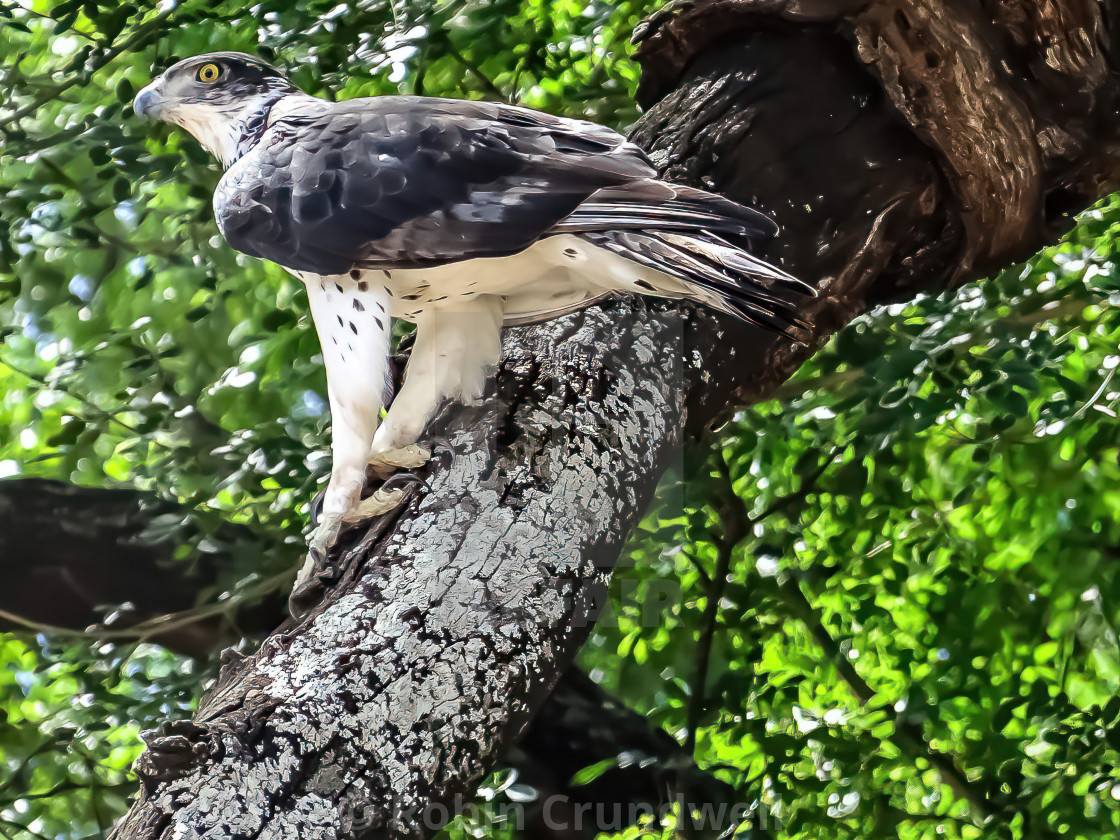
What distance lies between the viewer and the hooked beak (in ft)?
8.39

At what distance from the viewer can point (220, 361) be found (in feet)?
11.7

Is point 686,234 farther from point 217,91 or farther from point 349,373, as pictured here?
point 217,91

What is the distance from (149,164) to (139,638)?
1.47 m

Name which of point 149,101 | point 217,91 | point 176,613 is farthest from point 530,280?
point 176,613

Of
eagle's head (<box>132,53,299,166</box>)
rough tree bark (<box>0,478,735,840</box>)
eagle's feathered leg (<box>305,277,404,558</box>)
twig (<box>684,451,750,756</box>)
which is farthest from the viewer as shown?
twig (<box>684,451,750,756</box>)

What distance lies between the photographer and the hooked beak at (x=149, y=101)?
8.39 ft

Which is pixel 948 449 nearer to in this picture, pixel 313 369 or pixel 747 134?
pixel 747 134

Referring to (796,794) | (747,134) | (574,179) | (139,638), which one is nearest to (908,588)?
(796,794)

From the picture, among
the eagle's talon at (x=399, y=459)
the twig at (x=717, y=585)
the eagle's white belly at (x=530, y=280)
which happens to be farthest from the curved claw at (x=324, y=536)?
the twig at (x=717, y=585)

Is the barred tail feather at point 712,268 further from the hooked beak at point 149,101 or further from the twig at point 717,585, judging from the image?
the twig at point 717,585

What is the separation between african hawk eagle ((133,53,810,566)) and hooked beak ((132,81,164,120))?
0.41 metres

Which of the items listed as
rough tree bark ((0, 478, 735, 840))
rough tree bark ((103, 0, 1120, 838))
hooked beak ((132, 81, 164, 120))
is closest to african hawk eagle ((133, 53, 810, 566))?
rough tree bark ((103, 0, 1120, 838))

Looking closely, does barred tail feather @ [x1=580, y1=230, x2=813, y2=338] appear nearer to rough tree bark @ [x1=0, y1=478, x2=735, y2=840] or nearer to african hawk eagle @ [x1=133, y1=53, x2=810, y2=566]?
african hawk eagle @ [x1=133, y1=53, x2=810, y2=566]

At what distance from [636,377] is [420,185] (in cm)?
58
